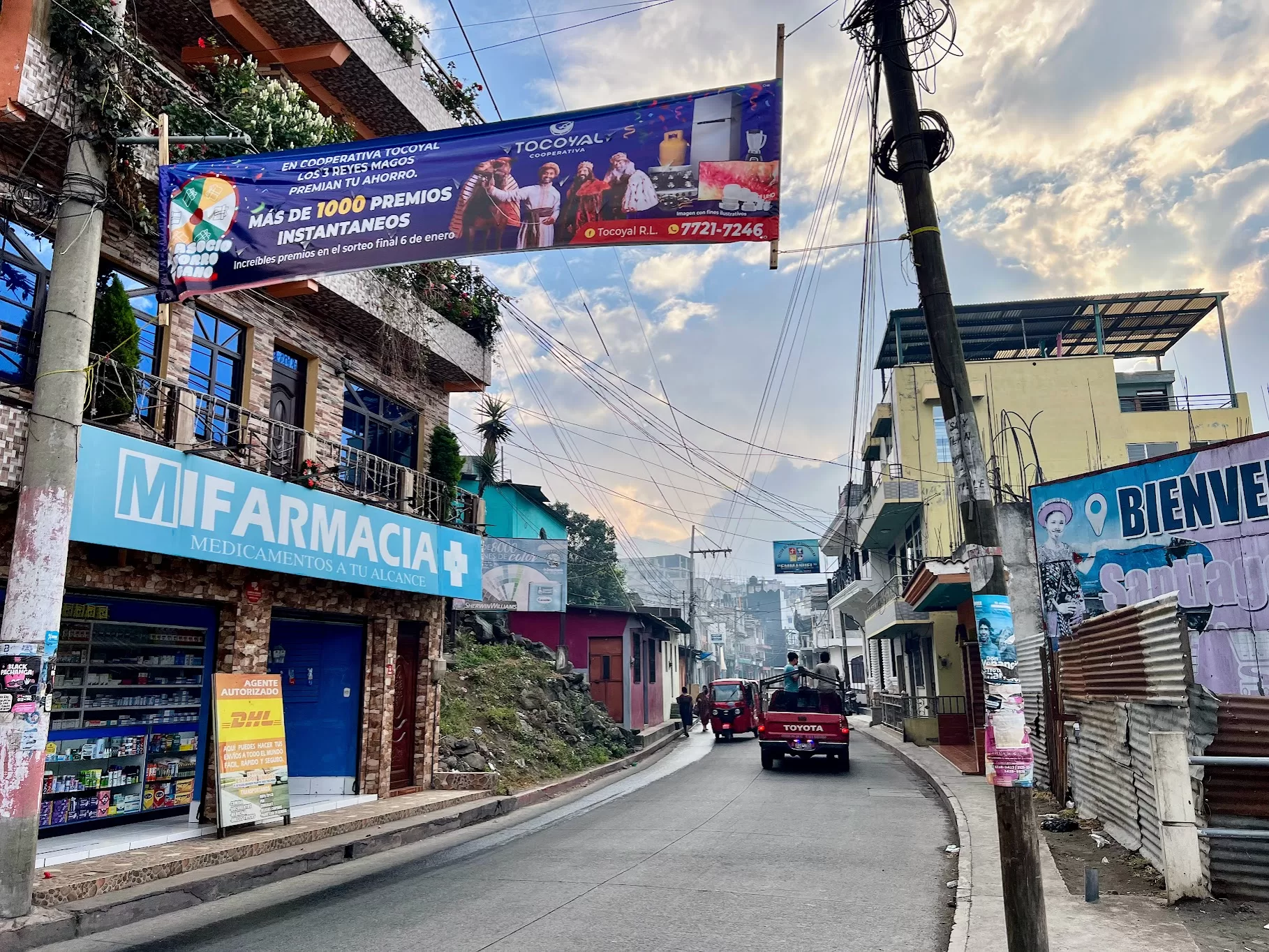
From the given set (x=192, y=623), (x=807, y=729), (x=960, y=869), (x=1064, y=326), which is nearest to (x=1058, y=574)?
(x=807, y=729)

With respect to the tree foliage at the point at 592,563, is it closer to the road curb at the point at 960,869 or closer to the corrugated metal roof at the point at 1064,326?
the corrugated metal roof at the point at 1064,326

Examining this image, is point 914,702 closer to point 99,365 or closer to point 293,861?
point 293,861

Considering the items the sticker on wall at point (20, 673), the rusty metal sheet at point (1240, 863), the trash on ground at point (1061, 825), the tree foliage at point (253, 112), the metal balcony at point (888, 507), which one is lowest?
the trash on ground at point (1061, 825)

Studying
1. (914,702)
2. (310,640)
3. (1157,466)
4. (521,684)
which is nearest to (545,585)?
(521,684)

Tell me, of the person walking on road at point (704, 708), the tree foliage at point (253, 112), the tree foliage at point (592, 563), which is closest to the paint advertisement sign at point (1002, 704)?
the tree foliage at point (253, 112)

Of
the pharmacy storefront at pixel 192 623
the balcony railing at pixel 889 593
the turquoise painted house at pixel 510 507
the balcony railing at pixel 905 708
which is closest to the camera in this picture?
the pharmacy storefront at pixel 192 623

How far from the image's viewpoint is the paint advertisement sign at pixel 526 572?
103 ft

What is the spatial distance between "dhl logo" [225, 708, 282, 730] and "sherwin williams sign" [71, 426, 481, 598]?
1.82m

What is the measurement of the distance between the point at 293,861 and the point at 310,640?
209 inches

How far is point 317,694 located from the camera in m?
14.9

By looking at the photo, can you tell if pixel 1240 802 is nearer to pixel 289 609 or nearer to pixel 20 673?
pixel 20 673

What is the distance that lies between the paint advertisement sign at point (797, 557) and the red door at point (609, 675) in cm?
4292

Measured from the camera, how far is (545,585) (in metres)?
31.5

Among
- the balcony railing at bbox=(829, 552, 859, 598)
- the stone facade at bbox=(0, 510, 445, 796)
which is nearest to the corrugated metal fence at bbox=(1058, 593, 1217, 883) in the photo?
the stone facade at bbox=(0, 510, 445, 796)
